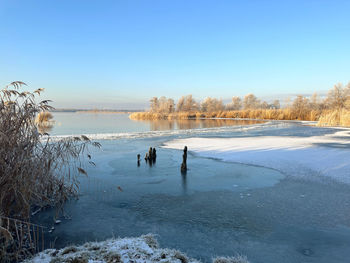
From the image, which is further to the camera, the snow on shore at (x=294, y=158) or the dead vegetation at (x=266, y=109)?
the dead vegetation at (x=266, y=109)

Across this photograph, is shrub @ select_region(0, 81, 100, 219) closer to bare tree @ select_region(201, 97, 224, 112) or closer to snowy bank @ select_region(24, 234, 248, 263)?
snowy bank @ select_region(24, 234, 248, 263)

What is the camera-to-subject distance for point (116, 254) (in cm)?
283

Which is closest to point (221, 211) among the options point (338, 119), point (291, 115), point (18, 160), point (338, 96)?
point (18, 160)

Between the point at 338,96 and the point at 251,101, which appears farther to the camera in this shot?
the point at 251,101

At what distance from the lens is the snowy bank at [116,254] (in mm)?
2773

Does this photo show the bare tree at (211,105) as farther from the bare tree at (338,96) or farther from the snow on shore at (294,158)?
the snow on shore at (294,158)

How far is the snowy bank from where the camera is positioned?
109 inches

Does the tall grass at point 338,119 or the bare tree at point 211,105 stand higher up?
the bare tree at point 211,105

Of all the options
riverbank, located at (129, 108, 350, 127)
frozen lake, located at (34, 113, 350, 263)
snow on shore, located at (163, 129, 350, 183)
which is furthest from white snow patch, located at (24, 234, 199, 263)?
riverbank, located at (129, 108, 350, 127)

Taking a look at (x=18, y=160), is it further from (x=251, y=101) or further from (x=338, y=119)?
(x=251, y=101)

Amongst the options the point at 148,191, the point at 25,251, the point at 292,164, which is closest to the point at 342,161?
the point at 292,164

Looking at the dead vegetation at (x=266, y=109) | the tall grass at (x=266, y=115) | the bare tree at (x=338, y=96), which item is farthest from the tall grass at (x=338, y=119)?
the bare tree at (x=338, y=96)

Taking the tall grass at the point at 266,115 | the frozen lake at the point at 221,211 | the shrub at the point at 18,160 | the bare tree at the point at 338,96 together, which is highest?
the bare tree at the point at 338,96

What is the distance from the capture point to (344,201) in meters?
4.65
